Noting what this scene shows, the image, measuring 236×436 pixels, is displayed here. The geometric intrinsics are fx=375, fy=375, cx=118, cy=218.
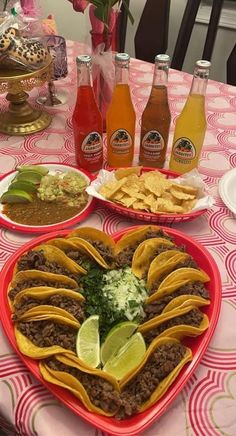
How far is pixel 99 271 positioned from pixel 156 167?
1.33 feet

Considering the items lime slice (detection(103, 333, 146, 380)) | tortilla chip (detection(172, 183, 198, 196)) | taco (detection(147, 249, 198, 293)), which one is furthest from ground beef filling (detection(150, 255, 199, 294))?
tortilla chip (detection(172, 183, 198, 196))

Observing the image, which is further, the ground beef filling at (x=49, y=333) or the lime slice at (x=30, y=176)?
the lime slice at (x=30, y=176)

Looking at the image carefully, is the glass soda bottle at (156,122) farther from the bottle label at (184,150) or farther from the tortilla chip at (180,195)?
the tortilla chip at (180,195)

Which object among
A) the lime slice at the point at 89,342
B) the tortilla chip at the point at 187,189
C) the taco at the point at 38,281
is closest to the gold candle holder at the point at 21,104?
the tortilla chip at the point at 187,189

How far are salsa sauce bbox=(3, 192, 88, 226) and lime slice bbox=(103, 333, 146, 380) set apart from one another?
0.35m

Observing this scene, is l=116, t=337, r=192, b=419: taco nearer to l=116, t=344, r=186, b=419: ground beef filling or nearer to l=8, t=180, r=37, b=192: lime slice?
l=116, t=344, r=186, b=419: ground beef filling

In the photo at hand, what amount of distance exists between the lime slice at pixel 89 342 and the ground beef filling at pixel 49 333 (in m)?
0.01

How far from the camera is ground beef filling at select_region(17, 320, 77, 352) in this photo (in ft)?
1.79

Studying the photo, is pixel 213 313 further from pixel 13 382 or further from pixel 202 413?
pixel 13 382

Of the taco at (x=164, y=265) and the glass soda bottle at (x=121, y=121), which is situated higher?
the glass soda bottle at (x=121, y=121)

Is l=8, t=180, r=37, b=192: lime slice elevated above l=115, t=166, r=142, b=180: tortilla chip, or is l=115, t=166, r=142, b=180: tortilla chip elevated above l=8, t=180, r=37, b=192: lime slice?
l=115, t=166, r=142, b=180: tortilla chip

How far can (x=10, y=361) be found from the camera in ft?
1.89

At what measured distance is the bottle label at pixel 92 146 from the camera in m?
0.89

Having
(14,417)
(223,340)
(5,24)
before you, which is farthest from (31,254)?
(5,24)
